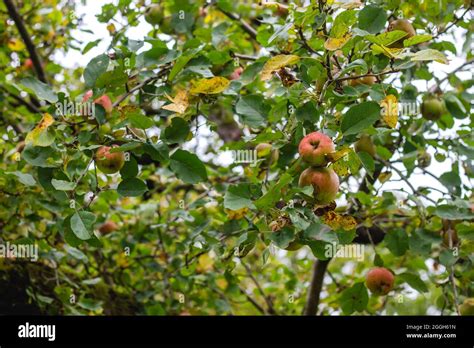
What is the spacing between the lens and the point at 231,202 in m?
1.19

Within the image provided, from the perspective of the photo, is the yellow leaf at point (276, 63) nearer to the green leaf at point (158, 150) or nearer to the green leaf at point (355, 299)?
the green leaf at point (158, 150)

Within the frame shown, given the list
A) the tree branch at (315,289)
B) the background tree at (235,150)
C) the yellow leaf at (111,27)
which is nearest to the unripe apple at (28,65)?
the background tree at (235,150)

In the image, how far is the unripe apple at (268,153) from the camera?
147 centimetres

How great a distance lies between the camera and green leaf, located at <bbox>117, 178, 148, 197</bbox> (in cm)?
132

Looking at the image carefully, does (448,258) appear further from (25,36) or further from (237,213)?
(25,36)

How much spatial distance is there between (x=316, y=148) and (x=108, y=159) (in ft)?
1.45

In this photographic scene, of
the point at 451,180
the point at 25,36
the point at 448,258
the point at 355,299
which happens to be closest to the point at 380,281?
the point at 355,299

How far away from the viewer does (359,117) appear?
1135 mm

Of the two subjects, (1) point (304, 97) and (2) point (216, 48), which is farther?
(2) point (216, 48)

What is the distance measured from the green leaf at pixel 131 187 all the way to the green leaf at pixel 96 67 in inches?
8.7

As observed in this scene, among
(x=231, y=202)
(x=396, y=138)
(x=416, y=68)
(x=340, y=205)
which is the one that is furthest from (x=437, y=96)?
(x=231, y=202)

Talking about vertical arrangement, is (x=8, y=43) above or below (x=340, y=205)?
above
